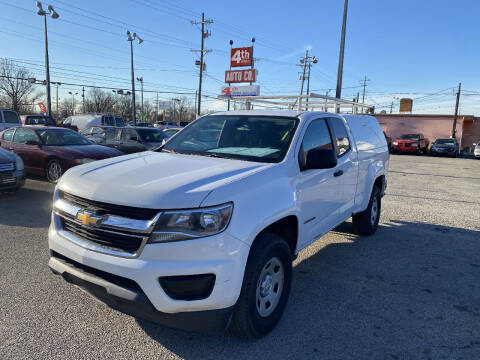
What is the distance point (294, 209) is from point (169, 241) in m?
1.21

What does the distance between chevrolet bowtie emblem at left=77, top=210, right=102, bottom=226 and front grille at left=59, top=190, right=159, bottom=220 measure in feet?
0.13

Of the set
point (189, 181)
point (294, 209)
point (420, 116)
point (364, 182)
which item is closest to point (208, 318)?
point (189, 181)

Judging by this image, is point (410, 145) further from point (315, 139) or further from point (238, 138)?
point (238, 138)

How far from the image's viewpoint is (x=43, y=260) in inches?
167

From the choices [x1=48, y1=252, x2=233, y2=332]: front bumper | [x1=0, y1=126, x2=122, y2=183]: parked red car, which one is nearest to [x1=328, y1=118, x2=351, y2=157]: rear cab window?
[x1=48, y1=252, x2=233, y2=332]: front bumper

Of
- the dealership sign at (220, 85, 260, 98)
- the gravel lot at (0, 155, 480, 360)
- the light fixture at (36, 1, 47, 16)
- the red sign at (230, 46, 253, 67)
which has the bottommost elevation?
the gravel lot at (0, 155, 480, 360)

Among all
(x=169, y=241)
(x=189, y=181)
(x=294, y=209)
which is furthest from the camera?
(x=294, y=209)

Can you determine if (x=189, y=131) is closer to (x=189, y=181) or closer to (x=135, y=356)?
(x=189, y=181)

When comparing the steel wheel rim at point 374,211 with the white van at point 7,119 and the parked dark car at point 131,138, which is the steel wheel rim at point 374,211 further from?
the white van at point 7,119

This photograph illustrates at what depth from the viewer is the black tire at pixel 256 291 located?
2.55 m

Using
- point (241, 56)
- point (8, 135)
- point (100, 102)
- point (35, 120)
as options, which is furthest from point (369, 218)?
point (100, 102)

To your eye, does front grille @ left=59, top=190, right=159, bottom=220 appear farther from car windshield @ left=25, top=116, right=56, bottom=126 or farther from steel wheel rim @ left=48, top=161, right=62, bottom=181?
car windshield @ left=25, top=116, right=56, bottom=126

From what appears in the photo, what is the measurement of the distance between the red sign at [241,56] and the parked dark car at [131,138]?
18.3 meters

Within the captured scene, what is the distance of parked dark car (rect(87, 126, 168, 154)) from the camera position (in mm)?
12453
